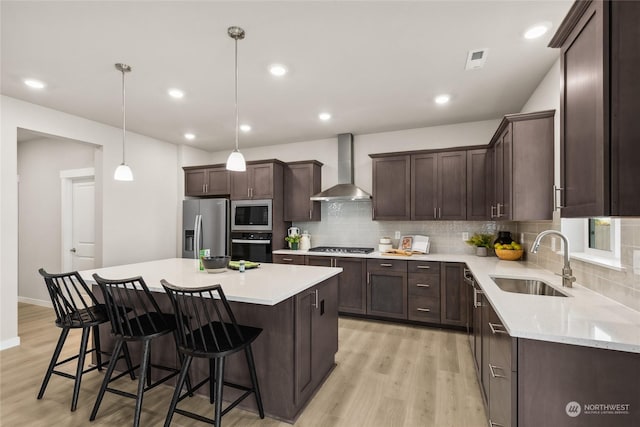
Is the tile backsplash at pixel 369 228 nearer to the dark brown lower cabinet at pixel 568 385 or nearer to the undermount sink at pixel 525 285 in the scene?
the undermount sink at pixel 525 285

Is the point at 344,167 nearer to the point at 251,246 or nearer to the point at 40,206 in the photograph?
the point at 251,246

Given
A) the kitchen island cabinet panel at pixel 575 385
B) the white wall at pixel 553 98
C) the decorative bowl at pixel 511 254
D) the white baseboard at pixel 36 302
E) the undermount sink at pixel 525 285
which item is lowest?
the white baseboard at pixel 36 302

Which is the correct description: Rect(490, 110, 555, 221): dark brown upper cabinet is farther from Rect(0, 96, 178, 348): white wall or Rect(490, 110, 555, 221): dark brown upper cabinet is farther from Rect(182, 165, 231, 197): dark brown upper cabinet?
Rect(0, 96, 178, 348): white wall

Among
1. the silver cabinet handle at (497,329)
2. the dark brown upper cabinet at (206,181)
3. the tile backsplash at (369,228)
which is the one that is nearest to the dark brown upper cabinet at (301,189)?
the tile backsplash at (369,228)

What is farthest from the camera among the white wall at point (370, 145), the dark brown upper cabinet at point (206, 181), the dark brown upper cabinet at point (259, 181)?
the dark brown upper cabinet at point (206, 181)

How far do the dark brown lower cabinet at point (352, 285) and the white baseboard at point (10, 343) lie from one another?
363cm

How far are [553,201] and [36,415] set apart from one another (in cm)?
417

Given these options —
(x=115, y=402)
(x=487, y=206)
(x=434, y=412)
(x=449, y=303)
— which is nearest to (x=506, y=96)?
(x=487, y=206)

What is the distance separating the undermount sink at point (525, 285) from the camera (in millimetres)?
2305

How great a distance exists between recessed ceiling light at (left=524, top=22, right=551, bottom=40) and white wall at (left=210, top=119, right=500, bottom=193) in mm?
2096

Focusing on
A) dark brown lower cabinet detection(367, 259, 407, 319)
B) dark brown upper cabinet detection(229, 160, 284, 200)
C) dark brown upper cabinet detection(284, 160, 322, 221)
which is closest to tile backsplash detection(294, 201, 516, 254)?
dark brown upper cabinet detection(284, 160, 322, 221)

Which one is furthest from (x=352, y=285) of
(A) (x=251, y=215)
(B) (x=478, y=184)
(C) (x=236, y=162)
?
(C) (x=236, y=162)

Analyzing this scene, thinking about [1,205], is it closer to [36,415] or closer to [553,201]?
[36,415]

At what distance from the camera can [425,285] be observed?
3836 millimetres
